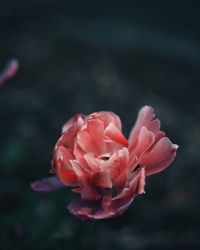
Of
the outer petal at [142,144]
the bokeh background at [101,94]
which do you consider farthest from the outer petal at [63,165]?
the bokeh background at [101,94]

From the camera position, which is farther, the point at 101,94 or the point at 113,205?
the point at 101,94

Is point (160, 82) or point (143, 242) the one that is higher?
point (160, 82)

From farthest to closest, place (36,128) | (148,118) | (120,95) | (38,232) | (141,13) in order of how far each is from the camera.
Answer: (141,13) < (120,95) < (36,128) < (38,232) < (148,118)

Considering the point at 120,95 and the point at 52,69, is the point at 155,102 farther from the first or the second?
the point at 52,69

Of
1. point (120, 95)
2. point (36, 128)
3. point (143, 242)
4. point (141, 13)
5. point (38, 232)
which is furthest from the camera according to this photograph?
point (141, 13)

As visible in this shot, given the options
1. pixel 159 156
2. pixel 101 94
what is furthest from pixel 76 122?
pixel 101 94

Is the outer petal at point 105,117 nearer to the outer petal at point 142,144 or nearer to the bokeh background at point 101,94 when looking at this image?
the outer petal at point 142,144

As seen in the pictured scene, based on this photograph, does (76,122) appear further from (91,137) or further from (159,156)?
(159,156)

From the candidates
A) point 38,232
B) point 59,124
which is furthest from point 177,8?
point 38,232
